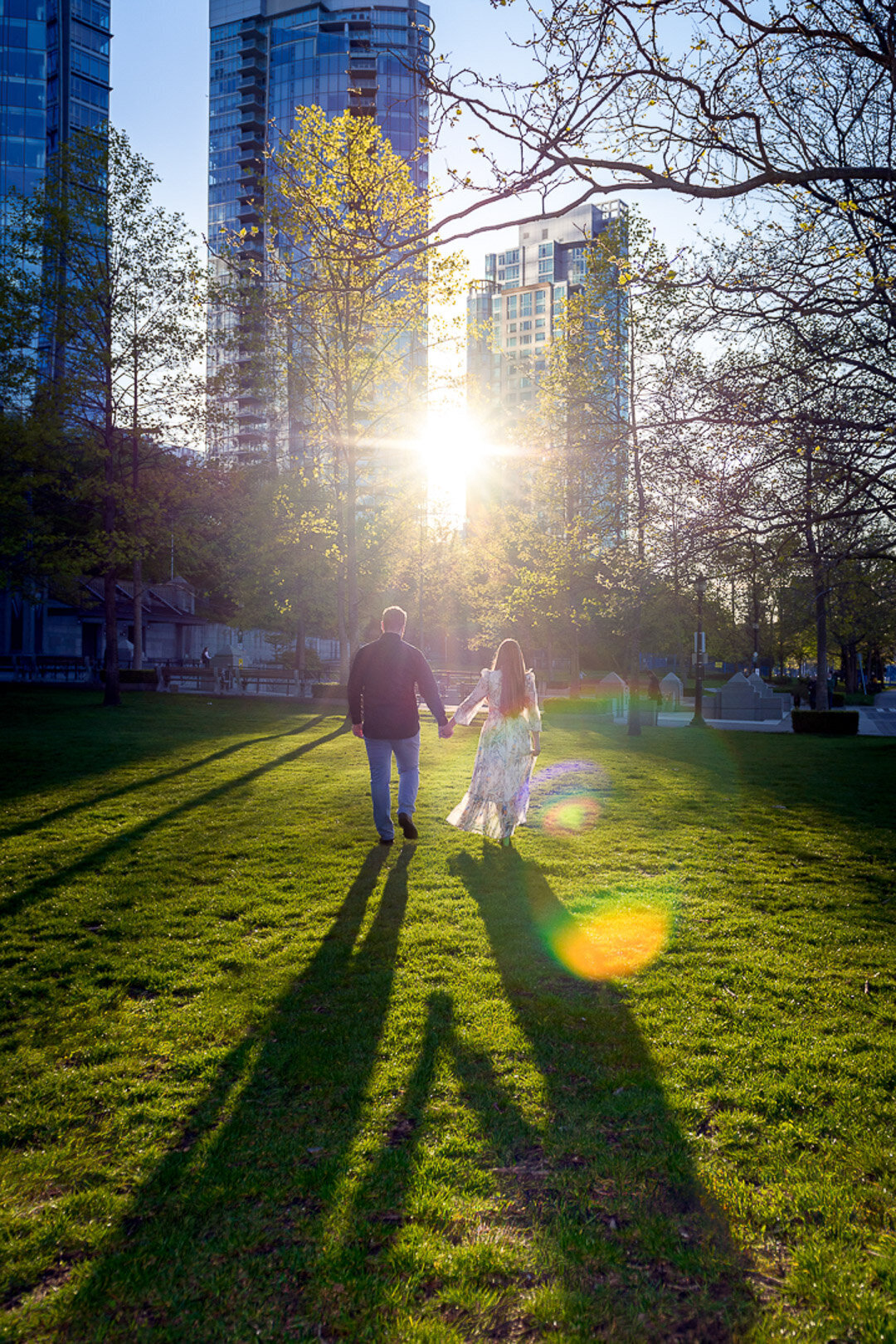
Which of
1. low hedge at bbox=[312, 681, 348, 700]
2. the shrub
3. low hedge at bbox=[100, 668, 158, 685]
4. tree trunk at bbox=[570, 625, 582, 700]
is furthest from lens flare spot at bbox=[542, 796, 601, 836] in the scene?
low hedge at bbox=[100, 668, 158, 685]

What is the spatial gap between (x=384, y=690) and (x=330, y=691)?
17.9 metres

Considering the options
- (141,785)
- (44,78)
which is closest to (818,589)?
(141,785)

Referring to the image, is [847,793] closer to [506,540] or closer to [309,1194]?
[309,1194]

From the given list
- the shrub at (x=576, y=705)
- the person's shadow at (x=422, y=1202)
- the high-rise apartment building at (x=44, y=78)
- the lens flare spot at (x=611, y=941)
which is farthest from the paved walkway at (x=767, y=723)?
the high-rise apartment building at (x=44, y=78)

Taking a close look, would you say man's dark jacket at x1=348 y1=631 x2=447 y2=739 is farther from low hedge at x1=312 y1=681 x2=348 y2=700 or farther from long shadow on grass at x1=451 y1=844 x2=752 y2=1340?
low hedge at x1=312 y1=681 x2=348 y2=700

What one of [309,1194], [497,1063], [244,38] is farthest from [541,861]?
[244,38]

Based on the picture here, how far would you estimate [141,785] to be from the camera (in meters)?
11.0

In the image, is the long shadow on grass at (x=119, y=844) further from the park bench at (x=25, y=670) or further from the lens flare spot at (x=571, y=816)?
the park bench at (x=25, y=670)

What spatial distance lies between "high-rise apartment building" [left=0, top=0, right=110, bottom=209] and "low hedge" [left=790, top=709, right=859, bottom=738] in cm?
6675

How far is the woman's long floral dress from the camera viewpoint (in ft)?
26.1

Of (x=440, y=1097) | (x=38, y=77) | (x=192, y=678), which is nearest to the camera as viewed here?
(x=440, y=1097)

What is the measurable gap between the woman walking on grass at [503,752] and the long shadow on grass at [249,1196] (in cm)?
388

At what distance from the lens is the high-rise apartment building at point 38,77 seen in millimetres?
60375

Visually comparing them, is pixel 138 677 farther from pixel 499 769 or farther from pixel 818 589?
pixel 818 589
